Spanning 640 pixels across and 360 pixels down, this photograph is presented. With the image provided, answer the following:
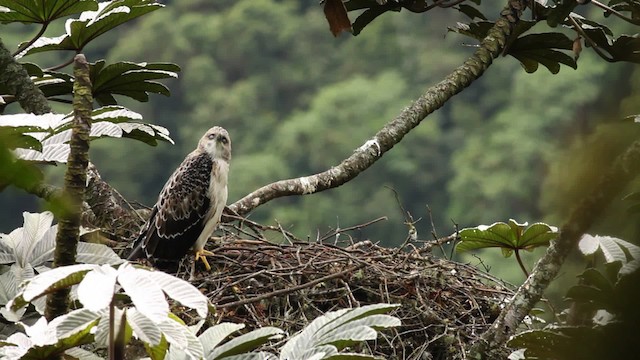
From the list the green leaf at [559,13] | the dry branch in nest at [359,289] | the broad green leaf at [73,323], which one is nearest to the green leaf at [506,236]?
the dry branch in nest at [359,289]

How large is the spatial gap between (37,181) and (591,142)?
0.41 m

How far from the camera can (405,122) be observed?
12.0 feet

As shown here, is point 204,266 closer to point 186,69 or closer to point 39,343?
point 39,343

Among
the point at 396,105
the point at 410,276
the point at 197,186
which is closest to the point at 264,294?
the point at 410,276

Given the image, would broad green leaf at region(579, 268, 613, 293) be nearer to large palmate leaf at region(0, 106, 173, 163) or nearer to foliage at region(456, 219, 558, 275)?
large palmate leaf at region(0, 106, 173, 163)

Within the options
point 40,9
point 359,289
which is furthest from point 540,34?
point 40,9

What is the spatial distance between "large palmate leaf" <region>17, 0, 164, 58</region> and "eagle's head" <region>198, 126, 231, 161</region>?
1296 millimetres

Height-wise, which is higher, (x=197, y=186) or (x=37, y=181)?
(x=37, y=181)

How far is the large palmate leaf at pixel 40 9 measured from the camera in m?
2.90

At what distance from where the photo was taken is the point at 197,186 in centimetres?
425

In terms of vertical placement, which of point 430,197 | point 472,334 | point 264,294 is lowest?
point 430,197

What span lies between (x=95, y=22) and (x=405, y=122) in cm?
119

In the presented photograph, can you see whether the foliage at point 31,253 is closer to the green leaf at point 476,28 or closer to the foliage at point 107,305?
the foliage at point 107,305

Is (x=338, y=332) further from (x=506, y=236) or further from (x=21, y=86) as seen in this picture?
(x=21, y=86)
